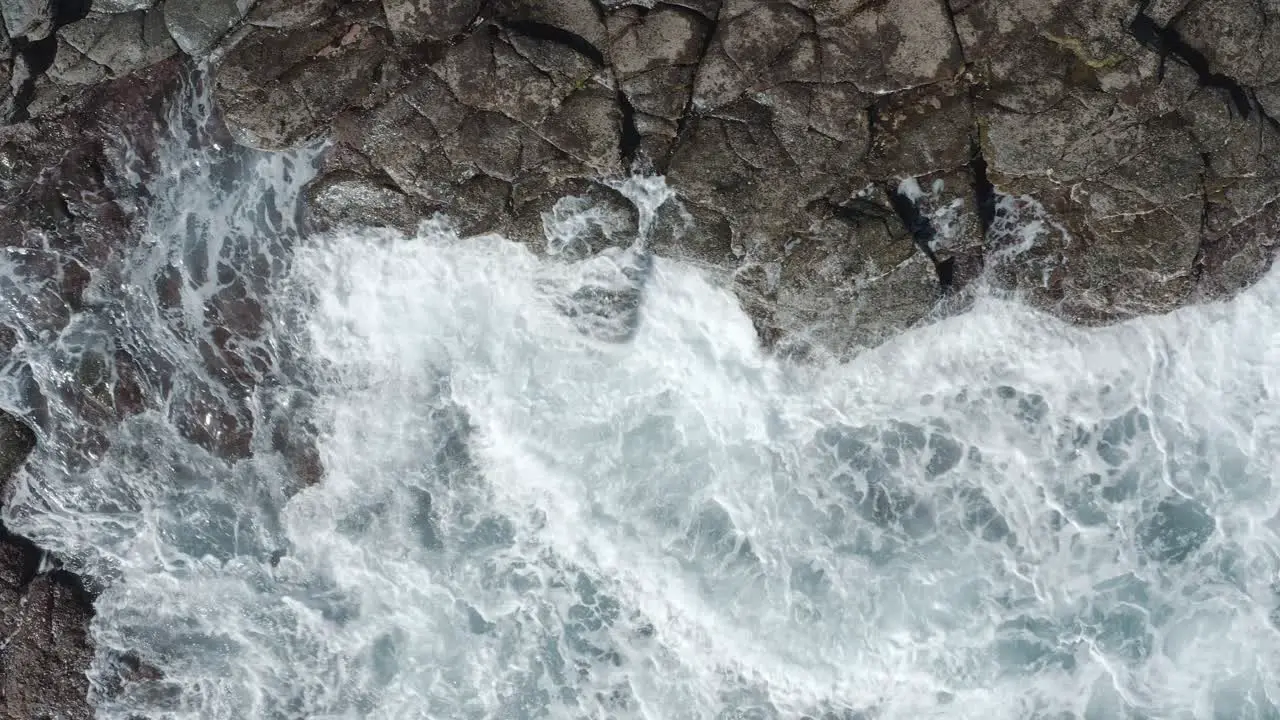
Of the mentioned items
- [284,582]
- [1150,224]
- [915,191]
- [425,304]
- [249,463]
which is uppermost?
[1150,224]

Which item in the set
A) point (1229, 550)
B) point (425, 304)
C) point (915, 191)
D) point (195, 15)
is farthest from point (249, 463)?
point (1229, 550)

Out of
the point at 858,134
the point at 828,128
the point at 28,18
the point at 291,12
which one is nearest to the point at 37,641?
the point at 28,18

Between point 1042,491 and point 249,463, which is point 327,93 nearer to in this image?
point 249,463

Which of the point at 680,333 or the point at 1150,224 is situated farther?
the point at 680,333

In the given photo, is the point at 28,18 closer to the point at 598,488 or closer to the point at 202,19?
the point at 202,19

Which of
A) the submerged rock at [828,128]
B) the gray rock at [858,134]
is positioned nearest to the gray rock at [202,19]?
the submerged rock at [828,128]

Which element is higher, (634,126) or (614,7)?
(614,7)

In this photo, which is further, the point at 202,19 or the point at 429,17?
the point at 202,19
